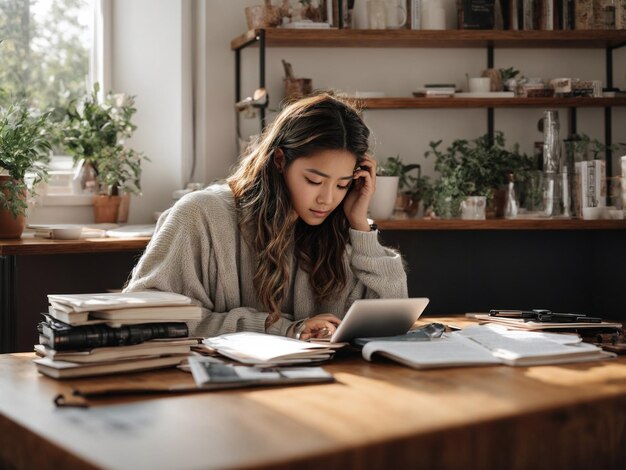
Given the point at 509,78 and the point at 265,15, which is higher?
the point at 265,15

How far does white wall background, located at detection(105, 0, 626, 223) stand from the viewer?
358 centimetres

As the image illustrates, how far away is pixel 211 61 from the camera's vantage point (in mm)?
3572

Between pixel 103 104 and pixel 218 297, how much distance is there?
166 centimetres

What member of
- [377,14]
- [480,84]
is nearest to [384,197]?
[480,84]

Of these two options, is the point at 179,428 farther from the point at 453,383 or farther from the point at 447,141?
the point at 447,141

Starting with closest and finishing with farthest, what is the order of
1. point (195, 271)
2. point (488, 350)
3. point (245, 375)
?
point (245, 375) → point (488, 350) → point (195, 271)

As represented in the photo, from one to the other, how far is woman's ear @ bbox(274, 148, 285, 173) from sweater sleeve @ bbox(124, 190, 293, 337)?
0.21 meters

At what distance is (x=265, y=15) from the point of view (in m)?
3.38

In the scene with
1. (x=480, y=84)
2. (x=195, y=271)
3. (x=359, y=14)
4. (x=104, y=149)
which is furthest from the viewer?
(x=359, y=14)

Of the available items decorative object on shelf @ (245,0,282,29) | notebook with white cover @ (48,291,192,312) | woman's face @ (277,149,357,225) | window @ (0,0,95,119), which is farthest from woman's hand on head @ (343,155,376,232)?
window @ (0,0,95,119)

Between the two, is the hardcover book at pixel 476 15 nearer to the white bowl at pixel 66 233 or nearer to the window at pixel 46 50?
the window at pixel 46 50

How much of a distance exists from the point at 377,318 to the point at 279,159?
62 centimetres

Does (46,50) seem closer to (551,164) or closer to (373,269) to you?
(373,269)

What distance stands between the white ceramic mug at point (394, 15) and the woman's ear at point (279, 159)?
1.45 meters
